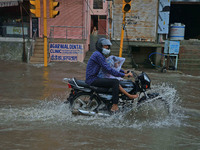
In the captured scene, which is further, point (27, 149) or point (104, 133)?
point (104, 133)

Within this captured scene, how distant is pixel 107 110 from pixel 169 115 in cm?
153

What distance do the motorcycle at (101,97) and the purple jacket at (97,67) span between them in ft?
0.77

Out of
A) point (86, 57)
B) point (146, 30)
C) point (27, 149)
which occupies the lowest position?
point (27, 149)

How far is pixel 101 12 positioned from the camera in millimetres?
18938

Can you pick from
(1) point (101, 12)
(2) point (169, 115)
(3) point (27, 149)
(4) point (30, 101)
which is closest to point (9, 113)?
(4) point (30, 101)

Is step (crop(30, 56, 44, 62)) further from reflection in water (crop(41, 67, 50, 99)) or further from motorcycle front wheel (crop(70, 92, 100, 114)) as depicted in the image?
motorcycle front wheel (crop(70, 92, 100, 114))

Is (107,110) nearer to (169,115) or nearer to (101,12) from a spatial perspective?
(169,115)

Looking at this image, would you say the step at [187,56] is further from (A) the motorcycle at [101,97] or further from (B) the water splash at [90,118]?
(A) the motorcycle at [101,97]

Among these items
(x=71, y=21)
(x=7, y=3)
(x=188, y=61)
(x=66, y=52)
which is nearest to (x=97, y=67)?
(x=66, y=52)

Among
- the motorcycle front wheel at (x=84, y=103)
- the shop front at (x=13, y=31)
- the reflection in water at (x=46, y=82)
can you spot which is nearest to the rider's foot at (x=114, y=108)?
the motorcycle front wheel at (x=84, y=103)

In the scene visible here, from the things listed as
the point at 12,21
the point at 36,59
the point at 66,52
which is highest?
the point at 12,21

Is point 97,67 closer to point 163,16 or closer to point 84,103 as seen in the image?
point 84,103

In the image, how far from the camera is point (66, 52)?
46.5ft

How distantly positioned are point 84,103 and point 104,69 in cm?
95
